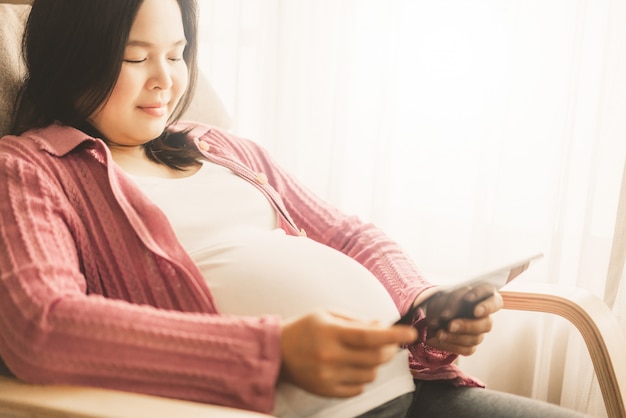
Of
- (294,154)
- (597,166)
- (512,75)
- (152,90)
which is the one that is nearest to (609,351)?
(597,166)

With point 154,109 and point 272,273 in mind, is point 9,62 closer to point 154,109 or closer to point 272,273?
point 154,109

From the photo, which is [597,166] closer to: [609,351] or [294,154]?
[609,351]

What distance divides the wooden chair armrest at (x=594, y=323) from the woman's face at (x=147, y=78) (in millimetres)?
696

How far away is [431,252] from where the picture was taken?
173 cm

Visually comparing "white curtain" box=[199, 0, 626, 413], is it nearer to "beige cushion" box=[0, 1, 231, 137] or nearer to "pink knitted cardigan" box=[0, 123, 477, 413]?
"pink knitted cardigan" box=[0, 123, 477, 413]

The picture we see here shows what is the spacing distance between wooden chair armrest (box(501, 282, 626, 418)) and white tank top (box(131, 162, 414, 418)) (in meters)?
0.31

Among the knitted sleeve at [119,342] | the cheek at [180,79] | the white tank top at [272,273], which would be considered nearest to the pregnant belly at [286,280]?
the white tank top at [272,273]

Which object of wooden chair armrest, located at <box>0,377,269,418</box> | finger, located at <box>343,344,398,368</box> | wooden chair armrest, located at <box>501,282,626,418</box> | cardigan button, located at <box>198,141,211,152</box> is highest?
cardigan button, located at <box>198,141,211,152</box>

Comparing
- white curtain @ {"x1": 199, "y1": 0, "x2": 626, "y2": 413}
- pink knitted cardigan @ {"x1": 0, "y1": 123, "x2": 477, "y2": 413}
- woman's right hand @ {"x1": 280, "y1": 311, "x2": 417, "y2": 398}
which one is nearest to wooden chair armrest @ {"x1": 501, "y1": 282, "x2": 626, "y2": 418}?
pink knitted cardigan @ {"x1": 0, "y1": 123, "x2": 477, "y2": 413}

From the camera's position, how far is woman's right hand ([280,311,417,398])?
605 mm

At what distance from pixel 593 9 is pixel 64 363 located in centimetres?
139

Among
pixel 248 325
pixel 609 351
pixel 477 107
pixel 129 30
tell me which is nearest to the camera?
pixel 248 325

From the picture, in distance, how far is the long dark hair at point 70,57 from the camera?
3.01 feet

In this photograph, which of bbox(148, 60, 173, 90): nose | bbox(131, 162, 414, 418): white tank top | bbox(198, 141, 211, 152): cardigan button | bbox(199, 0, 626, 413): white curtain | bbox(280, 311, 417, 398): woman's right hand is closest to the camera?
bbox(280, 311, 417, 398): woman's right hand
